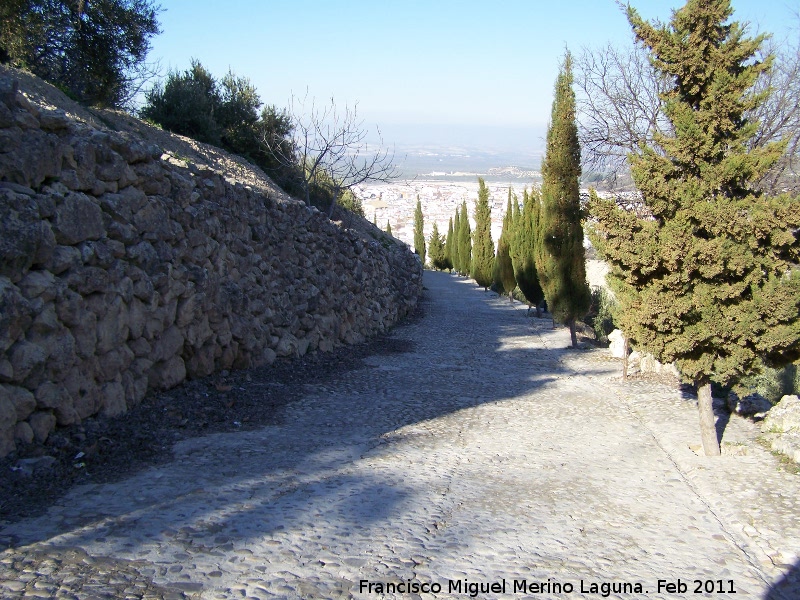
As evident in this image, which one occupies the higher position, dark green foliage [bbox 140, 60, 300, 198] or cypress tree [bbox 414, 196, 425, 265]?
dark green foliage [bbox 140, 60, 300, 198]

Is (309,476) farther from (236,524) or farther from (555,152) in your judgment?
(555,152)

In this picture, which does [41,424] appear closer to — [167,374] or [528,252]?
→ [167,374]

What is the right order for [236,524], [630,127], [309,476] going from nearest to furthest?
[236,524], [309,476], [630,127]

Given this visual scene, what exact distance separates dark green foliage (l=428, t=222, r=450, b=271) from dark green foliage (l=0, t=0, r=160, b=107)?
47.9m

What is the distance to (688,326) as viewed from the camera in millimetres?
6508

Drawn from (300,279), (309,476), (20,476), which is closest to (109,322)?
(20,476)

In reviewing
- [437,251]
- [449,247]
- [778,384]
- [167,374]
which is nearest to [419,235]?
[437,251]

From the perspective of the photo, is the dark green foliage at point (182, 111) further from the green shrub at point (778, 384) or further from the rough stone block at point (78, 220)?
the green shrub at point (778, 384)

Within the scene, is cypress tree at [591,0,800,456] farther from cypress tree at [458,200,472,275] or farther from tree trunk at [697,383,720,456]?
cypress tree at [458,200,472,275]

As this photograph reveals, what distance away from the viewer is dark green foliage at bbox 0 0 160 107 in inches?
538

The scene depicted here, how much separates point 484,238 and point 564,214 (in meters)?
22.1

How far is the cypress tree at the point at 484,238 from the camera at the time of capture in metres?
36.1

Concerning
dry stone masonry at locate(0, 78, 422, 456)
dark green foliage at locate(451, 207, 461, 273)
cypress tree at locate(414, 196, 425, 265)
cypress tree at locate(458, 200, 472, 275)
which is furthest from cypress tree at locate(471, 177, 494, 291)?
dry stone masonry at locate(0, 78, 422, 456)

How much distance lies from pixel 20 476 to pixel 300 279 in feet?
21.4
